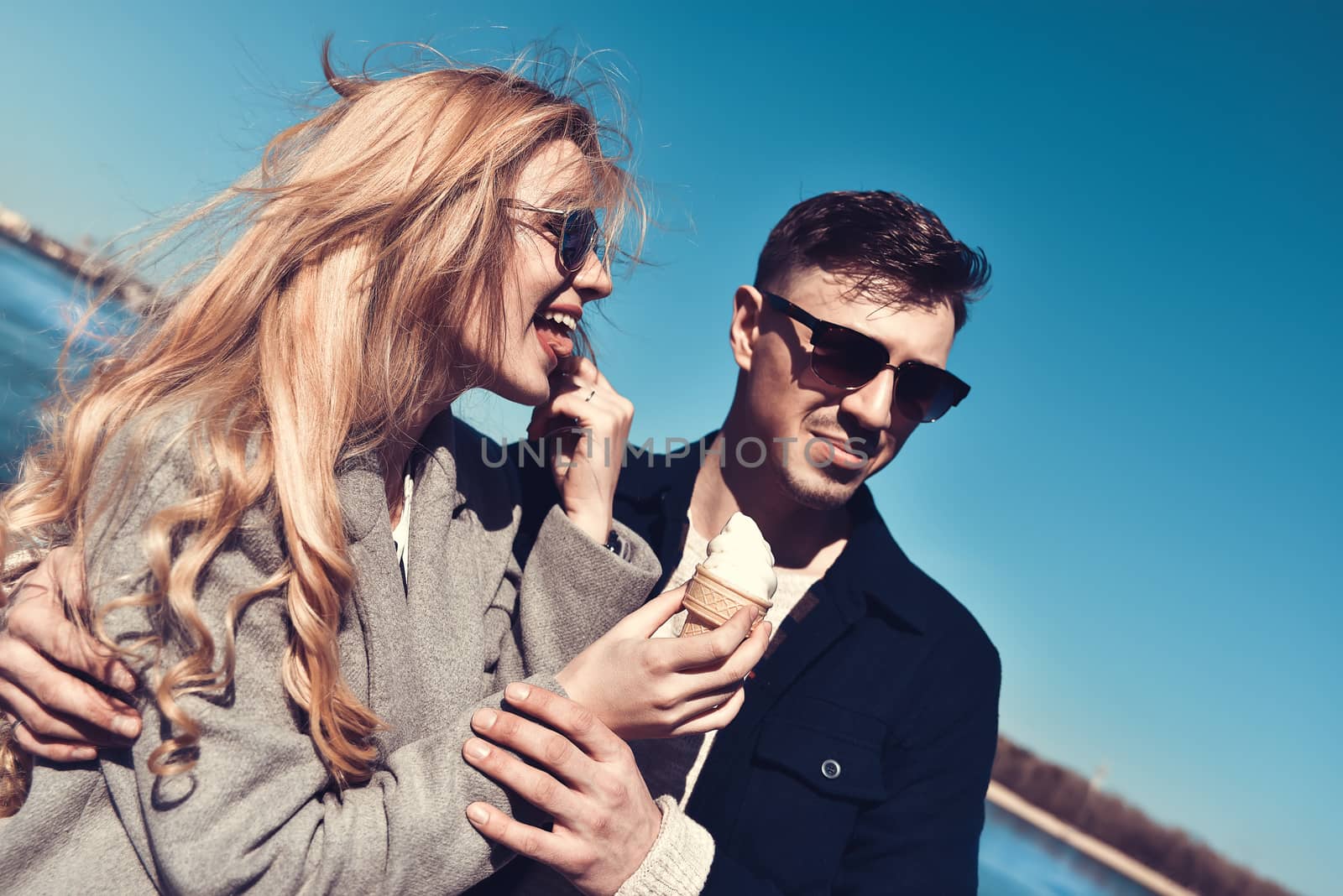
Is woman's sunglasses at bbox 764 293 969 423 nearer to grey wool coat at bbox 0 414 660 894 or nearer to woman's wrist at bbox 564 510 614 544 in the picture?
woman's wrist at bbox 564 510 614 544

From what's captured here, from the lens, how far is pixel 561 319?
3107mm

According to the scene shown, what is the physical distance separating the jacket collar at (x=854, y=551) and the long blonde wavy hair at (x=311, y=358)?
1.23 meters

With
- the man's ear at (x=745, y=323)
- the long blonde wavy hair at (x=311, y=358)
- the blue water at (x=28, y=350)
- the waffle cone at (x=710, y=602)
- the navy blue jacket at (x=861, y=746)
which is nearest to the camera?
the long blonde wavy hair at (x=311, y=358)

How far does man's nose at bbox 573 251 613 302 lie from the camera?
3.12 m

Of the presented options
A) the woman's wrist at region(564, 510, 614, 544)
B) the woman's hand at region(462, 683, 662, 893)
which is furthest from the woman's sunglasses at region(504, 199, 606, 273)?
the woman's hand at region(462, 683, 662, 893)

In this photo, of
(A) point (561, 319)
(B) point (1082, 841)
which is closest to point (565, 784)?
(A) point (561, 319)

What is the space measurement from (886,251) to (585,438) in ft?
5.17

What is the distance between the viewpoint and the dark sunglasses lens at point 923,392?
12.2 feet

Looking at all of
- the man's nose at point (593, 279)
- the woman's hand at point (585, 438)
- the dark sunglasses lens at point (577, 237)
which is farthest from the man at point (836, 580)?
the dark sunglasses lens at point (577, 237)

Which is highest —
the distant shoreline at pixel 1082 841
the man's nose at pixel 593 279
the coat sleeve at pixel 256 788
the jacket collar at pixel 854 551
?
the man's nose at pixel 593 279

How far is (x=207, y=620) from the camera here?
196 centimetres

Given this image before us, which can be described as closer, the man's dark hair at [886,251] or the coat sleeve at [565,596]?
the coat sleeve at [565,596]

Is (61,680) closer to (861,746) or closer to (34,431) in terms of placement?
(34,431)

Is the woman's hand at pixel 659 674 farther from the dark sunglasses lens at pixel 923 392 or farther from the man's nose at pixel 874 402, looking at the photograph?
the dark sunglasses lens at pixel 923 392
